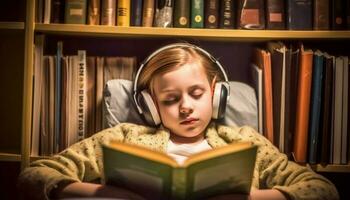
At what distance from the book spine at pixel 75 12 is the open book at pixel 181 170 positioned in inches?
20.2

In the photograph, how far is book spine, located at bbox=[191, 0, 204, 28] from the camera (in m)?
1.23

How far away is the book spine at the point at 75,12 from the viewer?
4.02 ft

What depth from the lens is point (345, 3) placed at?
122cm

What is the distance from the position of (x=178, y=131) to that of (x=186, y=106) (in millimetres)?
85

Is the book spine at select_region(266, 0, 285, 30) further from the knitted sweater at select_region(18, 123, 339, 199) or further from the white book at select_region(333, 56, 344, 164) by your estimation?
the knitted sweater at select_region(18, 123, 339, 199)

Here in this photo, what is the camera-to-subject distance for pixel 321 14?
1.22m

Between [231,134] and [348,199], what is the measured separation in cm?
59

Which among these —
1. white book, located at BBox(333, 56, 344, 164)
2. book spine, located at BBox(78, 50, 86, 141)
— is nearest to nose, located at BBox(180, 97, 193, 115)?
book spine, located at BBox(78, 50, 86, 141)

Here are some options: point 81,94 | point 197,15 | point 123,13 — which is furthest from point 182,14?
point 81,94

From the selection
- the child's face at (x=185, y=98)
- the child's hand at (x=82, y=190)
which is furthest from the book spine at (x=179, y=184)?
the child's face at (x=185, y=98)

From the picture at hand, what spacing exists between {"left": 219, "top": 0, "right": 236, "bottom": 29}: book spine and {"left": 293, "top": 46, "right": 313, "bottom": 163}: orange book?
0.23 meters

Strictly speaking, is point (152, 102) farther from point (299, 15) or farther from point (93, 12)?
point (299, 15)

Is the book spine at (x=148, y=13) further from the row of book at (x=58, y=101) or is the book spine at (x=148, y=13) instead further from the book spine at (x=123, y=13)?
the row of book at (x=58, y=101)

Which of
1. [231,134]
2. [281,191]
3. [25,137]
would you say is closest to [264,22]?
[231,134]
